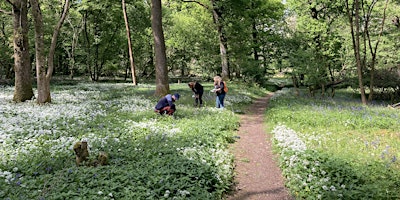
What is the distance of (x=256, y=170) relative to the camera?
8.05 meters

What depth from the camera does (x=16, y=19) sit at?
16.0 metres

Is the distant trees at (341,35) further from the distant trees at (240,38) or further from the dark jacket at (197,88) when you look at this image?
the dark jacket at (197,88)

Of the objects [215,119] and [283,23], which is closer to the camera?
[215,119]

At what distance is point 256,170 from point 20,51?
49.0 ft

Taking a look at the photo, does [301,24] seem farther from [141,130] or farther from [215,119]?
[141,130]

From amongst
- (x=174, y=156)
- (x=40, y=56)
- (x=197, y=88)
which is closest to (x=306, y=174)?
(x=174, y=156)

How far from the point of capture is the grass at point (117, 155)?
565cm

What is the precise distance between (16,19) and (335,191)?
1767 centimetres

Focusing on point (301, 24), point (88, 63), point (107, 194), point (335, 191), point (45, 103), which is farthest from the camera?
point (88, 63)

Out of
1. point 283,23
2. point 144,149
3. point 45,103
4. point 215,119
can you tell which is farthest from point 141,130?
point 283,23

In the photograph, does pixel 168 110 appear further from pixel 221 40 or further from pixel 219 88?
pixel 221 40

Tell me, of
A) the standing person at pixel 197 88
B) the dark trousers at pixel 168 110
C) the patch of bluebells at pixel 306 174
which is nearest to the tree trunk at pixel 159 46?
the standing person at pixel 197 88

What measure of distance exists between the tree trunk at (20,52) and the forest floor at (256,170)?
12623mm

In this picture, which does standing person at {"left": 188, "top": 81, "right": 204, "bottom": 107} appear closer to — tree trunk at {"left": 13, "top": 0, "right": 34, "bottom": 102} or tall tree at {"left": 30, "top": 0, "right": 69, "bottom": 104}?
tall tree at {"left": 30, "top": 0, "right": 69, "bottom": 104}
